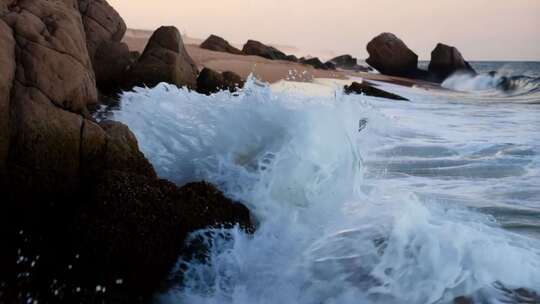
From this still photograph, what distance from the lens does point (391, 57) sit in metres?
28.7

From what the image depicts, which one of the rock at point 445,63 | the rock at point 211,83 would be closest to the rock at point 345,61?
the rock at point 445,63

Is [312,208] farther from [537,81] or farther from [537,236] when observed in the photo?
[537,81]

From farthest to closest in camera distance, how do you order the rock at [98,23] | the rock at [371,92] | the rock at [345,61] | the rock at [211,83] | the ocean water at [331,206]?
the rock at [345,61] < the rock at [371,92] < the rock at [211,83] < the rock at [98,23] < the ocean water at [331,206]

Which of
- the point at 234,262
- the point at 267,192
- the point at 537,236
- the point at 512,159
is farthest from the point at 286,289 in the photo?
the point at 512,159

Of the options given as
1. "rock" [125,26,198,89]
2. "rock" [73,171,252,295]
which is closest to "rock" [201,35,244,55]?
"rock" [125,26,198,89]

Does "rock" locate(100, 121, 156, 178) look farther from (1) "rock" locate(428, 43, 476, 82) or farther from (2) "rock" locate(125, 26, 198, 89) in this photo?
(1) "rock" locate(428, 43, 476, 82)

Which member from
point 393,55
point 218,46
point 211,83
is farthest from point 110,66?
point 393,55

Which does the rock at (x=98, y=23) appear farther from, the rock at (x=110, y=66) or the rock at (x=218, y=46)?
the rock at (x=218, y=46)

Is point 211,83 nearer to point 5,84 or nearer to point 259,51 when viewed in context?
point 5,84

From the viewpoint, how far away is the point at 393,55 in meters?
28.7

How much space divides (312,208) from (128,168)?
55.8 inches

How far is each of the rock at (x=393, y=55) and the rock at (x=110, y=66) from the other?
70.8 feet

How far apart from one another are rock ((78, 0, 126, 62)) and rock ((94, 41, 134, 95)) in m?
0.10

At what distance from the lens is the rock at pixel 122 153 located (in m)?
3.63
